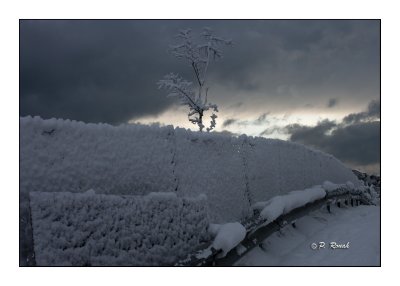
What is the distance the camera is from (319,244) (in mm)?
7176

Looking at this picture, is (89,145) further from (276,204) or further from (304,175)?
(304,175)

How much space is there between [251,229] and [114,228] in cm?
234

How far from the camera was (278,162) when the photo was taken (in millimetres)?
11680

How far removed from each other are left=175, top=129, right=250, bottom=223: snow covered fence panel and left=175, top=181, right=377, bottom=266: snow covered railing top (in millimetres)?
789

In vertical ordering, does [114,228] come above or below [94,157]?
below

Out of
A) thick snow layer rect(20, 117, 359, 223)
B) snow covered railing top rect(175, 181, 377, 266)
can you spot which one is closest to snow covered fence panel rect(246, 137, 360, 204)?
thick snow layer rect(20, 117, 359, 223)

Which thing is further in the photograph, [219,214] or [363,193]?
[363,193]

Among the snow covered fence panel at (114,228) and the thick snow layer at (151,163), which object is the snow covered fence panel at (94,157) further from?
the snow covered fence panel at (114,228)

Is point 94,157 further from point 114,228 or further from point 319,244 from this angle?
point 319,244

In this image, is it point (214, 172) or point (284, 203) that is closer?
point (284, 203)

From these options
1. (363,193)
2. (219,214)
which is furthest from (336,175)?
(219,214)

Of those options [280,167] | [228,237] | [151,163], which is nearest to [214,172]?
[151,163]

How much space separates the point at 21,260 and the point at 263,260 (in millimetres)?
3688

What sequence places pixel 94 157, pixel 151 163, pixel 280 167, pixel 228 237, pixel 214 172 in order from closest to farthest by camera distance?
pixel 228 237 < pixel 94 157 < pixel 151 163 < pixel 214 172 < pixel 280 167
